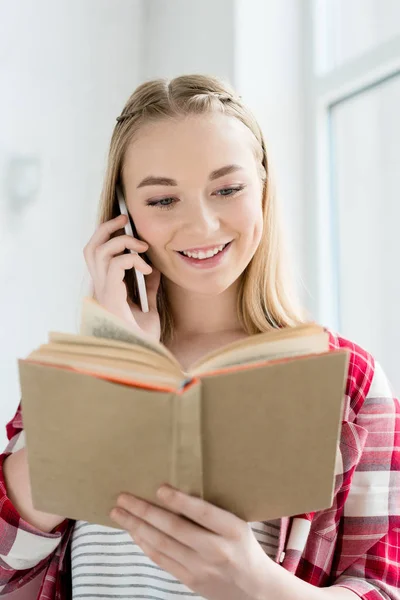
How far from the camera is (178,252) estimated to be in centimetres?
115

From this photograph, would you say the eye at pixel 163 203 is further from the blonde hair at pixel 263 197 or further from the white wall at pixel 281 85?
the white wall at pixel 281 85

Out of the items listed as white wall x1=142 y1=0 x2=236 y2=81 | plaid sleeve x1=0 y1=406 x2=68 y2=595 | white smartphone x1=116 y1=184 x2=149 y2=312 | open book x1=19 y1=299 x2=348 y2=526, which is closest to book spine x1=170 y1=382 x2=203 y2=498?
open book x1=19 y1=299 x2=348 y2=526

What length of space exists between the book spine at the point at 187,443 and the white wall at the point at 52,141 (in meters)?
0.99

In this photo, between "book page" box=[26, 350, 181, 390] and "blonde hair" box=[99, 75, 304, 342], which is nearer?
"book page" box=[26, 350, 181, 390]

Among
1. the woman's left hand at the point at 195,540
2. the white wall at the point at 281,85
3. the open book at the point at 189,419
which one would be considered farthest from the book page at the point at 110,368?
the white wall at the point at 281,85

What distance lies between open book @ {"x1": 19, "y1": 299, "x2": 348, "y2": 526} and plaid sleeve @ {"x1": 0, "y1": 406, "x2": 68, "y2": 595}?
35cm

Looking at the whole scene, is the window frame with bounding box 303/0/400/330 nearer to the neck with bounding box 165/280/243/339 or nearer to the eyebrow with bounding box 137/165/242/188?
the neck with bounding box 165/280/243/339

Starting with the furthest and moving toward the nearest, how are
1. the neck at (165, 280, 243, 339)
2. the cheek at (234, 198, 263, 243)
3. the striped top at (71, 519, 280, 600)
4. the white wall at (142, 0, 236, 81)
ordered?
the white wall at (142, 0, 236, 81)
the neck at (165, 280, 243, 339)
the cheek at (234, 198, 263, 243)
the striped top at (71, 519, 280, 600)

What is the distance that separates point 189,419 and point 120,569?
48 cm

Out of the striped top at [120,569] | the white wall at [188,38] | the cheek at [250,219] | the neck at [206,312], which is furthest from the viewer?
the white wall at [188,38]

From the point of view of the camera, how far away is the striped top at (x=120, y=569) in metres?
1.01

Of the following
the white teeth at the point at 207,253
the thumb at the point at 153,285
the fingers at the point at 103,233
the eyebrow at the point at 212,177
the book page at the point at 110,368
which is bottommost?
the book page at the point at 110,368

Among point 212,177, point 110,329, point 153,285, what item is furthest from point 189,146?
point 110,329

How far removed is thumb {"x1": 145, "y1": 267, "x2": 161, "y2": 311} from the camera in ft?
4.14
